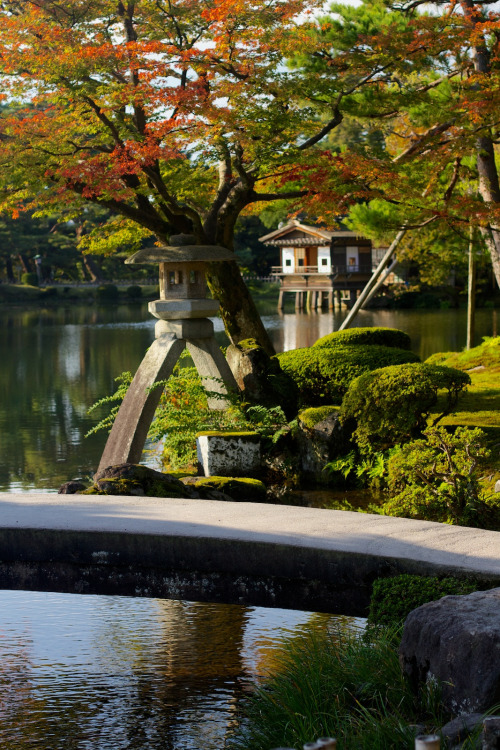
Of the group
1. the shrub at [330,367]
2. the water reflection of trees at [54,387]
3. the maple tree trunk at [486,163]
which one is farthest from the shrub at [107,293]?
the shrub at [330,367]

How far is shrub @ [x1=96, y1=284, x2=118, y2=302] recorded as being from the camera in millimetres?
47531

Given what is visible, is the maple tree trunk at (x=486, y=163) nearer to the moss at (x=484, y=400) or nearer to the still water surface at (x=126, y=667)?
the moss at (x=484, y=400)

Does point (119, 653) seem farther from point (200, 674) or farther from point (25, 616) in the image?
point (25, 616)

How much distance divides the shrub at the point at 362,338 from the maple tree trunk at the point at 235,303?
35.4 inches

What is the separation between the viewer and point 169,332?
9.09 metres

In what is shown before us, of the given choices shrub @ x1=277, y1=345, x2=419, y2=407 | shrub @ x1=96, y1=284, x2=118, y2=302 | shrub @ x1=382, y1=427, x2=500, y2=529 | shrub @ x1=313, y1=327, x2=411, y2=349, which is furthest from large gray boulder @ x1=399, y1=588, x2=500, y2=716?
shrub @ x1=96, y1=284, x2=118, y2=302

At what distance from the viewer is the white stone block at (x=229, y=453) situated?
8773mm

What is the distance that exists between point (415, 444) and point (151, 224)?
538cm

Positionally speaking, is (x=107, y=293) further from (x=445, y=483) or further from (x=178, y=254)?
(x=445, y=483)

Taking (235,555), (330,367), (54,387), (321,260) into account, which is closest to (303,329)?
(321,260)

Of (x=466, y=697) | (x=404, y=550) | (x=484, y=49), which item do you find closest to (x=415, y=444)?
(x=404, y=550)

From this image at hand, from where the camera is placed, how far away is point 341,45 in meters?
10.9

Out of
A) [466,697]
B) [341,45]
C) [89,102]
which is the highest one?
[341,45]

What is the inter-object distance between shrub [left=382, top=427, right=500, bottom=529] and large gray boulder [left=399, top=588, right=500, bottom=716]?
3.19m
